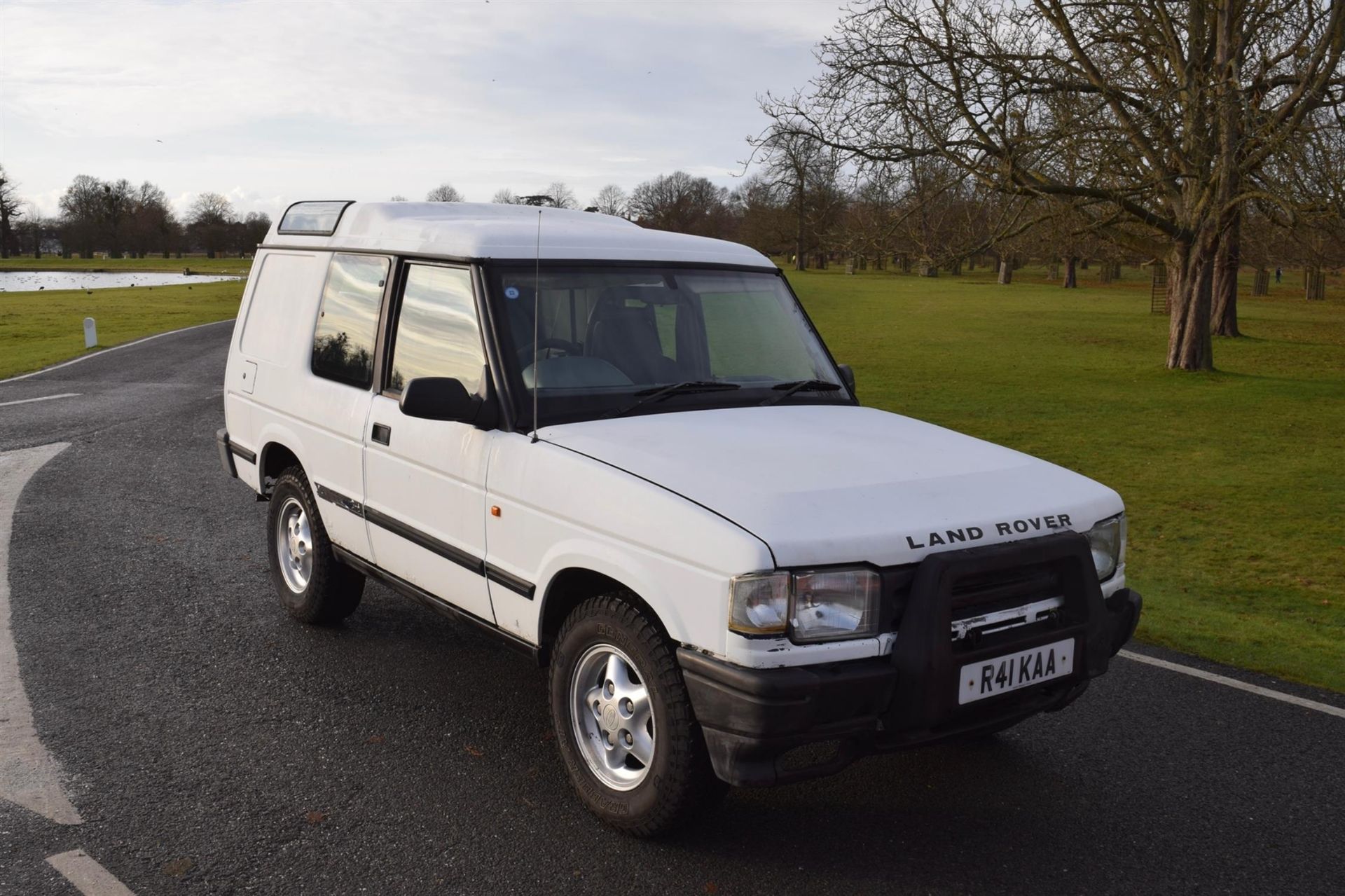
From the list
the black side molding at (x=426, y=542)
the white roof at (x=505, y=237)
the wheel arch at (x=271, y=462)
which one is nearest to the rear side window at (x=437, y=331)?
the white roof at (x=505, y=237)

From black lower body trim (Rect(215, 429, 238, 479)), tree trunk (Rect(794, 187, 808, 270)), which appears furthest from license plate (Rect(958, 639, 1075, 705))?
tree trunk (Rect(794, 187, 808, 270))

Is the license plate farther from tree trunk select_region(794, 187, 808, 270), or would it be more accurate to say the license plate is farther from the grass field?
tree trunk select_region(794, 187, 808, 270)

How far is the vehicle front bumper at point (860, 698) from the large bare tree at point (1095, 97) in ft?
50.5

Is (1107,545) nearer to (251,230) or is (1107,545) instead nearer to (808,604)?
(808,604)

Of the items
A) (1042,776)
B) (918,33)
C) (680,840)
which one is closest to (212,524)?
(680,840)

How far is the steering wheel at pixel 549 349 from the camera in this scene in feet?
14.3

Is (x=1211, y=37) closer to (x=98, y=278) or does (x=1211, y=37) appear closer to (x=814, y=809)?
(x=814, y=809)

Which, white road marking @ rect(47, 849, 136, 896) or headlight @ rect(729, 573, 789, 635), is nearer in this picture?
headlight @ rect(729, 573, 789, 635)

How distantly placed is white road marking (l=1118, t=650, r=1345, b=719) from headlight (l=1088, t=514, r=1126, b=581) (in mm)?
1905

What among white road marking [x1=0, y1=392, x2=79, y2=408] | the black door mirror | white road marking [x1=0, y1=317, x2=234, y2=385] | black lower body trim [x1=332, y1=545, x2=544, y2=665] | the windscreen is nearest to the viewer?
the black door mirror

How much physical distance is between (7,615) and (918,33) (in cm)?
1678

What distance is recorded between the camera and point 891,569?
134 inches

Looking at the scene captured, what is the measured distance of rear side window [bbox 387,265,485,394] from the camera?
451cm

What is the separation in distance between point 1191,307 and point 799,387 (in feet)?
73.2
